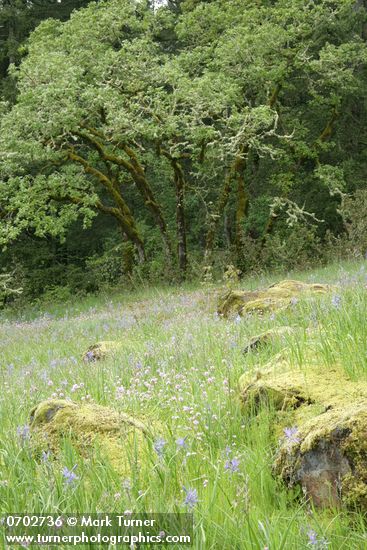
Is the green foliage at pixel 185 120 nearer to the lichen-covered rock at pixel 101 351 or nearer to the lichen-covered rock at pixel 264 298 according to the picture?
the lichen-covered rock at pixel 264 298

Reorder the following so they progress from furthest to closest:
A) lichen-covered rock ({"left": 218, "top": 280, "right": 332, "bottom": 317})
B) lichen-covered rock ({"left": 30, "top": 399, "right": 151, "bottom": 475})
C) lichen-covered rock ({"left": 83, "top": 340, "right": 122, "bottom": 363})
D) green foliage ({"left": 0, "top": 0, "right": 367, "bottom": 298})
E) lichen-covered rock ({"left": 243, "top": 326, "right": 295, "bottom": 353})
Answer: green foliage ({"left": 0, "top": 0, "right": 367, "bottom": 298}) → lichen-covered rock ({"left": 218, "top": 280, "right": 332, "bottom": 317}) → lichen-covered rock ({"left": 83, "top": 340, "right": 122, "bottom": 363}) → lichen-covered rock ({"left": 243, "top": 326, "right": 295, "bottom": 353}) → lichen-covered rock ({"left": 30, "top": 399, "right": 151, "bottom": 475})

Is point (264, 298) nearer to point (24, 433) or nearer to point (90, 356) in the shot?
point (90, 356)

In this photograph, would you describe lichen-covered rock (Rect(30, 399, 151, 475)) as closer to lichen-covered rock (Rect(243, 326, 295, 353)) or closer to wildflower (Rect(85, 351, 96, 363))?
lichen-covered rock (Rect(243, 326, 295, 353))

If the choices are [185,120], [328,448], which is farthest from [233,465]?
[185,120]

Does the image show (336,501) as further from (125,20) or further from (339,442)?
(125,20)

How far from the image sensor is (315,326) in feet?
16.3

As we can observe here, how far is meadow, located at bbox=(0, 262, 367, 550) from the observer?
2.24m

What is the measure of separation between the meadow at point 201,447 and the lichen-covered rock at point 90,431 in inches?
4.4

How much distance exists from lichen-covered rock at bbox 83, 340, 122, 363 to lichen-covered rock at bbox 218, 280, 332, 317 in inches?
72.0

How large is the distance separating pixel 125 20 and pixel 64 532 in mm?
20431

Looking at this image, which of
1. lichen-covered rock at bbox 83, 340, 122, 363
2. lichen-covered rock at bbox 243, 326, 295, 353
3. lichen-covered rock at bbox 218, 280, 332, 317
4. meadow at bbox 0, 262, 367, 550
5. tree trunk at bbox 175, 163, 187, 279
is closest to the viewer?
meadow at bbox 0, 262, 367, 550

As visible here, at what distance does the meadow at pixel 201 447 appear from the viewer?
224cm

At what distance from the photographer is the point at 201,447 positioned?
10.6ft

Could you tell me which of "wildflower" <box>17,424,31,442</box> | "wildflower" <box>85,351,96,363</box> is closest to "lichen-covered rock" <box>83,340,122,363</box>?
"wildflower" <box>85,351,96,363</box>
